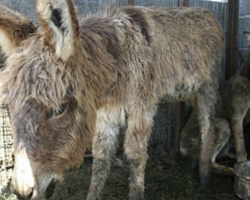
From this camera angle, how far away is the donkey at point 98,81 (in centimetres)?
195

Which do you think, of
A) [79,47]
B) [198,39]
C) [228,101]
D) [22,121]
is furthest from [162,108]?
[22,121]

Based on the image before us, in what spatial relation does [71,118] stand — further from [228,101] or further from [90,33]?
[228,101]

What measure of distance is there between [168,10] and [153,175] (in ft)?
6.73

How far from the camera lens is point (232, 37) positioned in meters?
4.83

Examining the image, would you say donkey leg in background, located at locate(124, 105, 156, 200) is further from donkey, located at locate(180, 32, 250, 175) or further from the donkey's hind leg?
donkey, located at locate(180, 32, 250, 175)

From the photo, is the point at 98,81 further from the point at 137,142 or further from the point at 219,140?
the point at 219,140

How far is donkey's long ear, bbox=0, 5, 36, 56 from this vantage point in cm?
222

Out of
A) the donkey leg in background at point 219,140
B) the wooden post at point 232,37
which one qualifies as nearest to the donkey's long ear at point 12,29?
the donkey leg in background at point 219,140

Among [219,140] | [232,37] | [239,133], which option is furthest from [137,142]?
[232,37]

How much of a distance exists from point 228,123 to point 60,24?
295cm

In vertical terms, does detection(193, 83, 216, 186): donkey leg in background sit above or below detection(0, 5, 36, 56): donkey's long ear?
below

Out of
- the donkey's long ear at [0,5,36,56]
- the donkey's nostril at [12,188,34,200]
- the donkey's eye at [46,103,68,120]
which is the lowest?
the donkey's nostril at [12,188,34,200]

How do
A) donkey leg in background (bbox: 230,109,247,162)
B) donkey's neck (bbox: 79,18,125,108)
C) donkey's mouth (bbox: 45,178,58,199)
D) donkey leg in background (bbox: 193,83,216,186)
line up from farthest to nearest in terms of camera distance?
donkey leg in background (bbox: 230,109,247,162)
donkey leg in background (bbox: 193,83,216,186)
donkey's neck (bbox: 79,18,125,108)
donkey's mouth (bbox: 45,178,58,199)

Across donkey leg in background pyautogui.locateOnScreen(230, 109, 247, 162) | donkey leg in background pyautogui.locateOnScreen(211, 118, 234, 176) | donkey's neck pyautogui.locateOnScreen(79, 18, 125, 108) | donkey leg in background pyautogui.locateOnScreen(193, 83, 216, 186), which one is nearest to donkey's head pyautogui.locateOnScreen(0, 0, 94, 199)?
donkey's neck pyautogui.locateOnScreen(79, 18, 125, 108)
